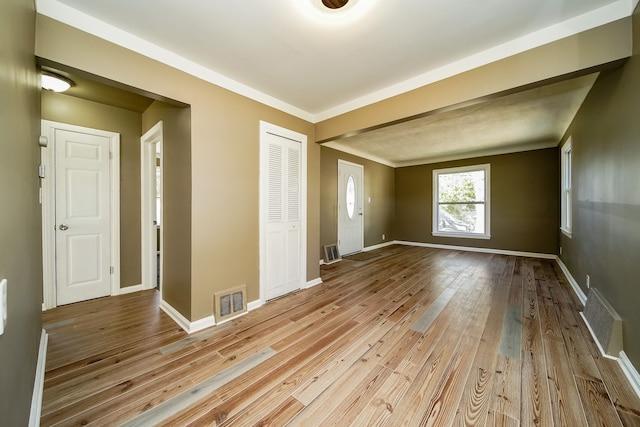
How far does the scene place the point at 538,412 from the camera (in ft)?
4.36

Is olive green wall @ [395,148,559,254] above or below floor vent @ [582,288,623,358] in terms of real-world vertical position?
above

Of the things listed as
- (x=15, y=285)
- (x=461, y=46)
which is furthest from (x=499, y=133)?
(x=15, y=285)

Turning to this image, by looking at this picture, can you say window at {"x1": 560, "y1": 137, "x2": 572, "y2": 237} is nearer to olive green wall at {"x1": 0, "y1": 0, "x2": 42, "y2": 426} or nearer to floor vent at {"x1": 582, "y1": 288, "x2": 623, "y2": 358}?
floor vent at {"x1": 582, "y1": 288, "x2": 623, "y2": 358}

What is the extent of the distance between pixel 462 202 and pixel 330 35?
5749 mm

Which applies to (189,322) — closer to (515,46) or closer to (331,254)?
(331,254)

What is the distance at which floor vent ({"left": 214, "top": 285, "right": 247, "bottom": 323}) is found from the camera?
7.84ft

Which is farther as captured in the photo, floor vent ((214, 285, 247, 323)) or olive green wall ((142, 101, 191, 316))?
floor vent ((214, 285, 247, 323))

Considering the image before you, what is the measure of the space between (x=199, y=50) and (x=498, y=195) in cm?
649

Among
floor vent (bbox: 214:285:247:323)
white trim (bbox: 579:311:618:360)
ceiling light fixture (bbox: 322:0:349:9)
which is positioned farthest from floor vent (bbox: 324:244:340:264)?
ceiling light fixture (bbox: 322:0:349:9)

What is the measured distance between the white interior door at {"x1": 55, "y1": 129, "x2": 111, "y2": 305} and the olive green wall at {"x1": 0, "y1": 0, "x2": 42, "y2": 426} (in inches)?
76.5

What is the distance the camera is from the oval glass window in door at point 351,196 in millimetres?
5570

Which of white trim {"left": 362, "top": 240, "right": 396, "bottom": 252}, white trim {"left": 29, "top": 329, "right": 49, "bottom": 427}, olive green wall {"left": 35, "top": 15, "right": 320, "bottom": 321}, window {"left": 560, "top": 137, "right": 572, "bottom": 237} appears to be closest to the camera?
white trim {"left": 29, "top": 329, "right": 49, "bottom": 427}

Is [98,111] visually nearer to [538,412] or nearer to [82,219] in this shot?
[82,219]

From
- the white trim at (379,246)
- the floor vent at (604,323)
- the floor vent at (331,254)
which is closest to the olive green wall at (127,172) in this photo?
the floor vent at (331,254)
